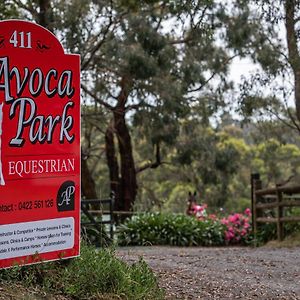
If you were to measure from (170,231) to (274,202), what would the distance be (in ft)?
9.36

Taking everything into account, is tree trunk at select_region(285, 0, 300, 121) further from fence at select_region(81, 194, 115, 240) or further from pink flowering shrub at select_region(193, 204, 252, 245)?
fence at select_region(81, 194, 115, 240)

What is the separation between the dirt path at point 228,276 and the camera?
743cm

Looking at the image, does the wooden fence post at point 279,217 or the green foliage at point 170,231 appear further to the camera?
the green foliage at point 170,231

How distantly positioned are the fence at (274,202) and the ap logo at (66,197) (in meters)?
8.94

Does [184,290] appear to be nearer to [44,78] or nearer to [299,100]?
[44,78]

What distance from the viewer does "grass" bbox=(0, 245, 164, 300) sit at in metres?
6.00

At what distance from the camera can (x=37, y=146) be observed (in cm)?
621

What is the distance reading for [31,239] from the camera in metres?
6.16

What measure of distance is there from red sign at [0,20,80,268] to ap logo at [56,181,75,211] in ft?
0.03

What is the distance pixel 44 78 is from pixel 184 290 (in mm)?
2992

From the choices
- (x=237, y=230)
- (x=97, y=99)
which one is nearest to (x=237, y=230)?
(x=237, y=230)

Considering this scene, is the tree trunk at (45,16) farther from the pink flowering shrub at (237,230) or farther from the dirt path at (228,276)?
the dirt path at (228,276)

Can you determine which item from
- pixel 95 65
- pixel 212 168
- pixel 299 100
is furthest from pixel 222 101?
pixel 299 100

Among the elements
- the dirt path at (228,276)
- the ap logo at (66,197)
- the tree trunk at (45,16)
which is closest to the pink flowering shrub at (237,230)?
the dirt path at (228,276)
